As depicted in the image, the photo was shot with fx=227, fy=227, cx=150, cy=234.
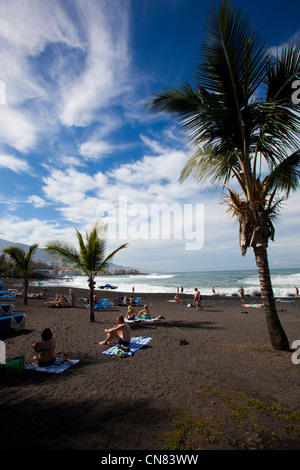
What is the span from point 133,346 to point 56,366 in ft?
8.62

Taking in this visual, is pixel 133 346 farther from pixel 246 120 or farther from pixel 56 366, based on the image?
pixel 246 120

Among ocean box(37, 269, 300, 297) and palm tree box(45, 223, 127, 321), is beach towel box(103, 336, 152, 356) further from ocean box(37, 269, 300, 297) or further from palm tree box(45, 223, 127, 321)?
ocean box(37, 269, 300, 297)

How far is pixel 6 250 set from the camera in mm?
16906

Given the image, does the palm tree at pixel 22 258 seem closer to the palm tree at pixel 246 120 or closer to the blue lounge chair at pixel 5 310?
the blue lounge chair at pixel 5 310

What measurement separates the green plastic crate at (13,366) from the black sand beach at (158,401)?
0.13 metres

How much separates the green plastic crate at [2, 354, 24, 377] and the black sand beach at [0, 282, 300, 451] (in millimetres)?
133

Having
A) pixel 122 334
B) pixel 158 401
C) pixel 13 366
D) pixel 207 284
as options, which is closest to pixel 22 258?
pixel 122 334

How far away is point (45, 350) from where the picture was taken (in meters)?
5.73

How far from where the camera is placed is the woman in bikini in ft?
18.4

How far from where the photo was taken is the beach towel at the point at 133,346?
6708 mm
